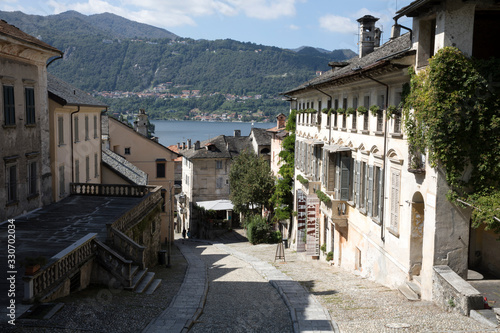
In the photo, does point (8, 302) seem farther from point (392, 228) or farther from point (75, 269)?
point (392, 228)

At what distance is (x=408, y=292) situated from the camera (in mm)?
15469

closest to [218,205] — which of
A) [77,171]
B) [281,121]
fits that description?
[281,121]

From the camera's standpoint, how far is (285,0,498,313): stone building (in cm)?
1416

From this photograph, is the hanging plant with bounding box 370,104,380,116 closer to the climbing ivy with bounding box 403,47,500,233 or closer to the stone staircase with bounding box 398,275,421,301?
the climbing ivy with bounding box 403,47,500,233

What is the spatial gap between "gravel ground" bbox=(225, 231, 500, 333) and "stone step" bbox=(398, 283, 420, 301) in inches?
5.6

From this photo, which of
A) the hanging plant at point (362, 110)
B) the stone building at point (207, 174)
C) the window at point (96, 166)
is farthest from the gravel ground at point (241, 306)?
the stone building at point (207, 174)

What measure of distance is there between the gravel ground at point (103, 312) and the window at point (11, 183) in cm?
767

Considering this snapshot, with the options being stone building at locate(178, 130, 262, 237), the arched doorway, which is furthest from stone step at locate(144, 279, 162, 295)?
stone building at locate(178, 130, 262, 237)

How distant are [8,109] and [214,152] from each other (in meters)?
43.9

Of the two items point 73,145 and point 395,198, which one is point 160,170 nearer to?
point 73,145

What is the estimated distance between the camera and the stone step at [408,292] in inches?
592

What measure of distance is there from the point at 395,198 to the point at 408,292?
11.1 ft

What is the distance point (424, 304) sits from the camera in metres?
14.0

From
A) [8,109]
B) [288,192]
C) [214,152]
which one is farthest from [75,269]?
[214,152]
